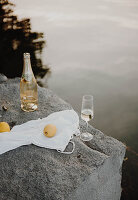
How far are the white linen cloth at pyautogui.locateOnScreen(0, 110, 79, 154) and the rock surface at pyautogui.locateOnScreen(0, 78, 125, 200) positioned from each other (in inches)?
2.2

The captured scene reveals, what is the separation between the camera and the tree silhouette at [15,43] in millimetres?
6742

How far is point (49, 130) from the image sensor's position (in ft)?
6.48

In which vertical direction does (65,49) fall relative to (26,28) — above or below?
below

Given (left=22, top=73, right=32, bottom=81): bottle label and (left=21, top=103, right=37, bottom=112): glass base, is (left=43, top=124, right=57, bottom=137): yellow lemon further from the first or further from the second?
(left=22, top=73, right=32, bottom=81): bottle label

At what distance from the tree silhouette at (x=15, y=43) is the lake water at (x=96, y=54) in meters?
0.32

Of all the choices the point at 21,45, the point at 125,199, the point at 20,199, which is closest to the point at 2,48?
the point at 21,45

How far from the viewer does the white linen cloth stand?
76.4 inches

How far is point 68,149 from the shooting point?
1.99 m

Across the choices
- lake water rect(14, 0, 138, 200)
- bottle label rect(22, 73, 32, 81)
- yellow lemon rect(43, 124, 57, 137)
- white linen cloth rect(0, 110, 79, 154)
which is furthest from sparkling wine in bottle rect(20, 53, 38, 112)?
lake water rect(14, 0, 138, 200)

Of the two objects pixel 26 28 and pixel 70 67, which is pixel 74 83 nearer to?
pixel 70 67

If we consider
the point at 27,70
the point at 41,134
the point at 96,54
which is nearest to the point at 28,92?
the point at 27,70

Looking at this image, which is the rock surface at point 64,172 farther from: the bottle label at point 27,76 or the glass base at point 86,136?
the bottle label at point 27,76

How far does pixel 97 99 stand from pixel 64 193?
4477 mm

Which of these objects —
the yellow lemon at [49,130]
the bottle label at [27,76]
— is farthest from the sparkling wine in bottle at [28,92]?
the yellow lemon at [49,130]
